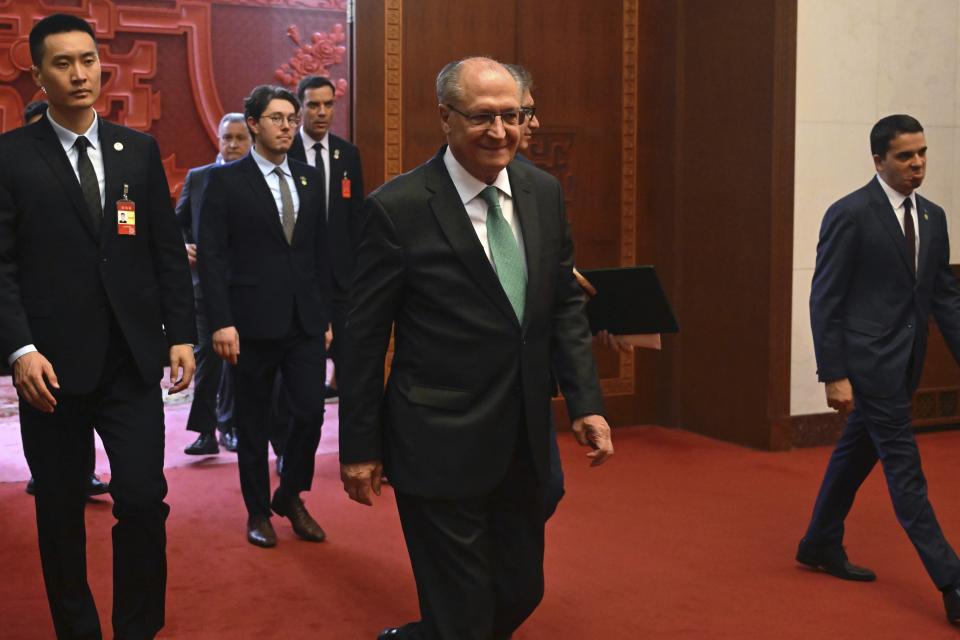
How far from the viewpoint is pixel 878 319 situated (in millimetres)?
3859

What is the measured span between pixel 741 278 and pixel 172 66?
207 inches

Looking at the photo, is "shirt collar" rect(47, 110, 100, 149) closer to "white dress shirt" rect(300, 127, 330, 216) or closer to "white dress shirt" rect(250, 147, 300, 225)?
"white dress shirt" rect(250, 147, 300, 225)

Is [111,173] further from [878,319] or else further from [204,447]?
[204,447]

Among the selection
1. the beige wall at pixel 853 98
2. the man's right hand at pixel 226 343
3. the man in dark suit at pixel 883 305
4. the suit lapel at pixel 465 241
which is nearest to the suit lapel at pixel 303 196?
the man's right hand at pixel 226 343

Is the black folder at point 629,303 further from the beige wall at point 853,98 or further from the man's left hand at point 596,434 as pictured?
the beige wall at point 853,98

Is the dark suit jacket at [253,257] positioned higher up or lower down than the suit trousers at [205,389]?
higher up

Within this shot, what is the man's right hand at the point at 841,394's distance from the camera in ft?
12.5

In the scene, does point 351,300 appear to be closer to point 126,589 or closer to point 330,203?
point 126,589

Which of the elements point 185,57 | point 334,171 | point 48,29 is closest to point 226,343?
point 48,29

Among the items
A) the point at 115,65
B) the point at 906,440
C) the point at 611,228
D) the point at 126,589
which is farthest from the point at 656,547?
the point at 115,65

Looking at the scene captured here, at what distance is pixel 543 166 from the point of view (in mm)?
6418

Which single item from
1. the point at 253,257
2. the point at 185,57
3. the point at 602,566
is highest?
the point at 185,57

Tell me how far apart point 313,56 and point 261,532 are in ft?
20.5

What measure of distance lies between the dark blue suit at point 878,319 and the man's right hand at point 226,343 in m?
1.86
